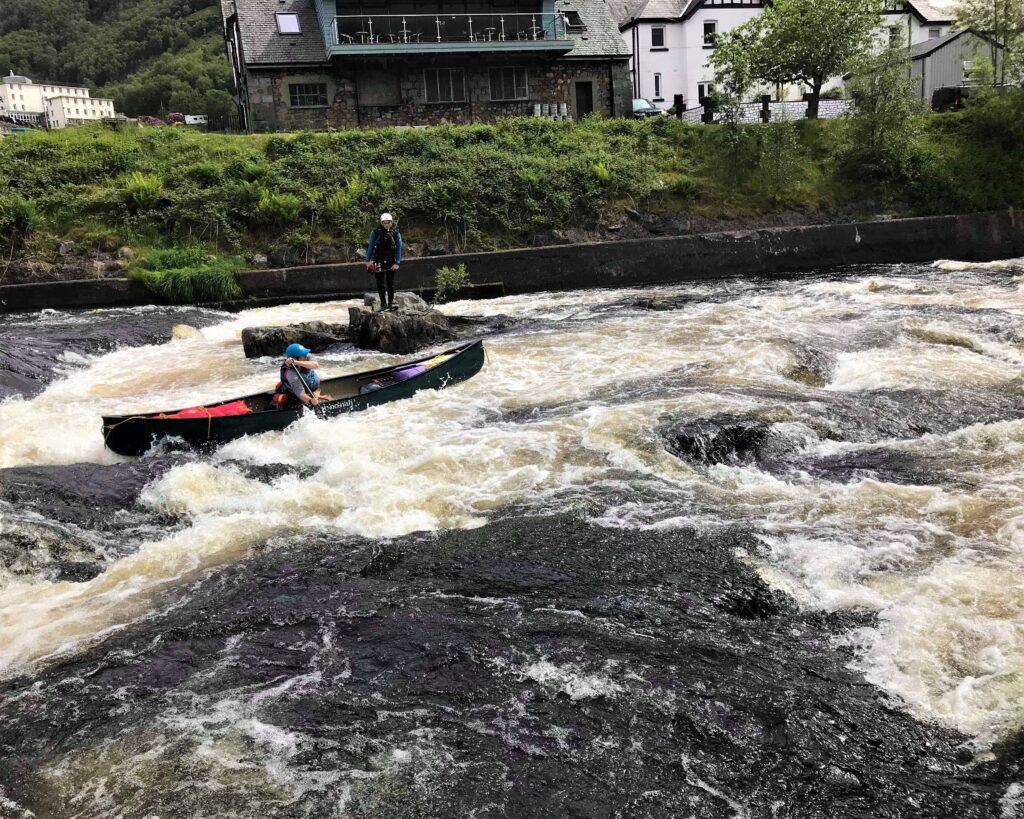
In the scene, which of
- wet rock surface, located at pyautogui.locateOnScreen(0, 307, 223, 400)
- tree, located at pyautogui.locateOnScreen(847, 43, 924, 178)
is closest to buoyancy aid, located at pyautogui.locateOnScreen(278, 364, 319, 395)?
wet rock surface, located at pyautogui.locateOnScreen(0, 307, 223, 400)

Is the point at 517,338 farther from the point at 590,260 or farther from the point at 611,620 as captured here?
the point at 611,620

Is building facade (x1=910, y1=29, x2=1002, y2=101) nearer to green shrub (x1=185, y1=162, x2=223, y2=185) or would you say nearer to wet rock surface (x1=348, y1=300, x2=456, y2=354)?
wet rock surface (x1=348, y1=300, x2=456, y2=354)

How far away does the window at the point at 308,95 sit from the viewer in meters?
29.5

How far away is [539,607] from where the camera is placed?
589 centimetres

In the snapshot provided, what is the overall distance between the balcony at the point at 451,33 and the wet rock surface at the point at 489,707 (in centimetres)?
2667

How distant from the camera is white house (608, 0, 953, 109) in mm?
42656

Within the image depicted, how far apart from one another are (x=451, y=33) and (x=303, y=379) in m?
24.3

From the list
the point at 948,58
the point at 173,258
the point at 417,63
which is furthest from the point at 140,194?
the point at 948,58

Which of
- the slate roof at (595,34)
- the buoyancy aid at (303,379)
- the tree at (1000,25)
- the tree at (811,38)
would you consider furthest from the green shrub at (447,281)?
the tree at (1000,25)

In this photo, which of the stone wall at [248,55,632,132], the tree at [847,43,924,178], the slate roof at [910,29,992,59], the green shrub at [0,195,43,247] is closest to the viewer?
the green shrub at [0,195,43,247]

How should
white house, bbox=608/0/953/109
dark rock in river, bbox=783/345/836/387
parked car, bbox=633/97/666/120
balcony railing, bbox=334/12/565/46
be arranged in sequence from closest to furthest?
dark rock in river, bbox=783/345/836/387, balcony railing, bbox=334/12/565/46, parked car, bbox=633/97/666/120, white house, bbox=608/0/953/109

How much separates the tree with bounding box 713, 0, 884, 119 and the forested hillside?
73.7 meters

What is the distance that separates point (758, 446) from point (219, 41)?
11918 centimetres

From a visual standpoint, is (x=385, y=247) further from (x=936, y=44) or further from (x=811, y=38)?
(x=936, y=44)
